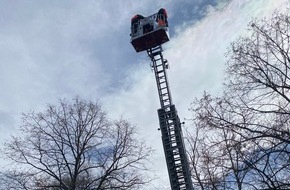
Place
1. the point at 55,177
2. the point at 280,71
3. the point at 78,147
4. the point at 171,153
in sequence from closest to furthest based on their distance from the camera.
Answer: the point at 280,71 → the point at 171,153 → the point at 55,177 → the point at 78,147

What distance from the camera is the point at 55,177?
14883 millimetres

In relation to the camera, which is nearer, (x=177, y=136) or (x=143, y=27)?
(x=177, y=136)

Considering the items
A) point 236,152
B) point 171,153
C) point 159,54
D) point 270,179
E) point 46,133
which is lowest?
point 270,179

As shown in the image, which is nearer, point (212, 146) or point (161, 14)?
point (212, 146)

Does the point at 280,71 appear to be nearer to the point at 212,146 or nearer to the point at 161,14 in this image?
the point at 212,146

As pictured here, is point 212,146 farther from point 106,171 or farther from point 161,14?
point 161,14

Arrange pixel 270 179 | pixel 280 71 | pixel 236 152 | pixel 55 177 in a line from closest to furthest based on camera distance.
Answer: pixel 270 179 < pixel 236 152 < pixel 280 71 < pixel 55 177

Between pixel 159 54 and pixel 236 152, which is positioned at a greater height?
pixel 159 54

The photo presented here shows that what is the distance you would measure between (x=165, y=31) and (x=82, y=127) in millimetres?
6679

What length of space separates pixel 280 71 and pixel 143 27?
7.78 meters

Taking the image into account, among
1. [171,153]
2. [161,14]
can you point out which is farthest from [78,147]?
[161,14]

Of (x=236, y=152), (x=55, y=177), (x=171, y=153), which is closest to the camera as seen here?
(x=236, y=152)

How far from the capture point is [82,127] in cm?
1666

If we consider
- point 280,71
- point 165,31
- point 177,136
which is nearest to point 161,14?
point 165,31
